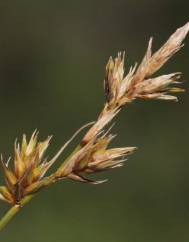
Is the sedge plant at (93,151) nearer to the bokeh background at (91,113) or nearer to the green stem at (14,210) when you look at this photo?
the green stem at (14,210)

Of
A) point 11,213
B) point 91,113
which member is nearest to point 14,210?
point 11,213

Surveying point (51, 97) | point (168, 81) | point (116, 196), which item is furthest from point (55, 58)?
point (168, 81)

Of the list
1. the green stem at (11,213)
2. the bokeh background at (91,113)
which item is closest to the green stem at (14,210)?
the green stem at (11,213)

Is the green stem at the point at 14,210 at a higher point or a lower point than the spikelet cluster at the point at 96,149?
lower

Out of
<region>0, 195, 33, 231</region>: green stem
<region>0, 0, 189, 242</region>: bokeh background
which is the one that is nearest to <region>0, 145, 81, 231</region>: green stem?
<region>0, 195, 33, 231</region>: green stem

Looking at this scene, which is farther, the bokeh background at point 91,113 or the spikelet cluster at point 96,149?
the bokeh background at point 91,113

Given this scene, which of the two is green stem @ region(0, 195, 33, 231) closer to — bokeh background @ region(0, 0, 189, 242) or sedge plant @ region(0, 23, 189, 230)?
sedge plant @ region(0, 23, 189, 230)
